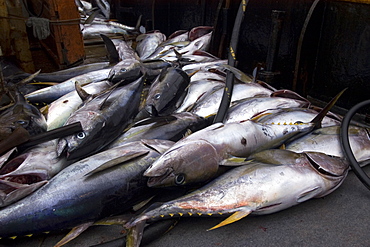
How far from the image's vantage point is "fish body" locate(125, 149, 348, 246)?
7.18 feet

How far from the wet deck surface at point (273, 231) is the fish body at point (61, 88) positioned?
81.2 inches

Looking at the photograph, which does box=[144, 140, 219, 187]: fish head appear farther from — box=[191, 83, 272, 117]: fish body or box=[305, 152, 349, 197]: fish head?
box=[191, 83, 272, 117]: fish body

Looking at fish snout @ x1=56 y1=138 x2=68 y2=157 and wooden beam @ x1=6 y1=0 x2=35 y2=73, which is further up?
wooden beam @ x1=6 y1=0 x2=35 y2=73

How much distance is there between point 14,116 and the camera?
298 cm

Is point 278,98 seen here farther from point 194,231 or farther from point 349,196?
point 194,231

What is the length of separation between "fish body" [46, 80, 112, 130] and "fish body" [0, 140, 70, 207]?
591 mm

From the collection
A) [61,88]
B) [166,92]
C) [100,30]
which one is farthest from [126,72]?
[100,30]

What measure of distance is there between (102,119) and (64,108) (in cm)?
85

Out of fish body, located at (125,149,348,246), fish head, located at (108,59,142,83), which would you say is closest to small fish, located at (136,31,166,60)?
fish head, located at (108,59,142,83)

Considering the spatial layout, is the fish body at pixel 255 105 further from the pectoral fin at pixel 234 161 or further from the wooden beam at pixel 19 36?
the wooden beam at pixel 19 36

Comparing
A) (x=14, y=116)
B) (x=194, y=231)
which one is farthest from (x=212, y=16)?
(x=194, y=231)

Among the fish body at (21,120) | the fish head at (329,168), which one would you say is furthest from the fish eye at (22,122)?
the fish head at (329,168)

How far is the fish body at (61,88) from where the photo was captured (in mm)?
3818

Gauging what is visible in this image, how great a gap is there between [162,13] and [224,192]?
591 cm
